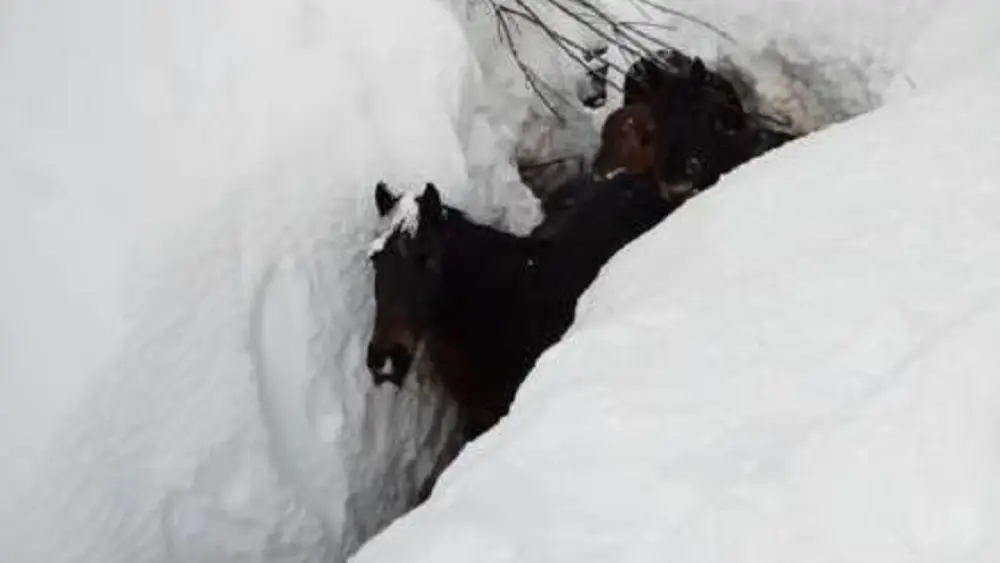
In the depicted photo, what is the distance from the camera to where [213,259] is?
3.95 m

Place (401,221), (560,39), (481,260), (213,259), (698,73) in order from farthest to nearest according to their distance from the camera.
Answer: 1. (560,39)
2. (698,73)
3. (481,260)
4. (401,221)
5. (213,259)

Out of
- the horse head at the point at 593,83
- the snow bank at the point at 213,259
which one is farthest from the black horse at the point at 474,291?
the horse head at the point at 593,83

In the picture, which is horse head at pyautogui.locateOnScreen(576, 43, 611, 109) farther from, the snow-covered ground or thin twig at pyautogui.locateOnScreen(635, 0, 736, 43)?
thin twig at pyautogui.locateOnScreen(635, 0, 736, 43)

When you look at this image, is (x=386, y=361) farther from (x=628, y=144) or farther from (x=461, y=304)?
(x=628, y=144)

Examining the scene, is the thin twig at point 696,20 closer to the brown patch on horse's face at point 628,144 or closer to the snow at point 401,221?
the brown patch on horse's face at point 628,144

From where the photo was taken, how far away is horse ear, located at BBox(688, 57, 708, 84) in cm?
464

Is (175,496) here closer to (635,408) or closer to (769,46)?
(635,408)

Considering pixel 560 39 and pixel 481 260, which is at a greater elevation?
pixel 560 39

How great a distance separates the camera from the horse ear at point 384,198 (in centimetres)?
417

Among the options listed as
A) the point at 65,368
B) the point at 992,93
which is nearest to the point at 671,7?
the point at 992,93

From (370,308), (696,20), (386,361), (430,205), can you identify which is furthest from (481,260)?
(696,20)

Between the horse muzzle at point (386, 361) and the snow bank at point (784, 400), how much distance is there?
78cm

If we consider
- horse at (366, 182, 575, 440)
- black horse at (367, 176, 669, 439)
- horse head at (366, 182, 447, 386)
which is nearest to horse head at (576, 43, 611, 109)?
black horse at (367, 176, 669, 439)

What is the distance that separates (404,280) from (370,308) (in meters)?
0.20
